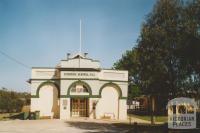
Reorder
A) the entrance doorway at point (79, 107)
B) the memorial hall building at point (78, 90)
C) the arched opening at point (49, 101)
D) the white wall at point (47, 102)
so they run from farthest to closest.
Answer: the entrance doorway at point (79, 107)
the arched opening at point (49, 101)
the white wall at point (47, 102)
the memorial hall building at point (78, 90)

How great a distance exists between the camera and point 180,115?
947 inches

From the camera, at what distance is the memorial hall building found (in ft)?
138

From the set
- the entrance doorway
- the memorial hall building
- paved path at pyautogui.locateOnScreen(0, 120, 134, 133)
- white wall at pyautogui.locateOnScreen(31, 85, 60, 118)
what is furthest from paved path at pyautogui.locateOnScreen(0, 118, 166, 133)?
white wall at pyautogui.locateOnScreen(31, 85, 60, 118)

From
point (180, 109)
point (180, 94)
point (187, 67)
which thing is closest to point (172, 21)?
point (187, 67)

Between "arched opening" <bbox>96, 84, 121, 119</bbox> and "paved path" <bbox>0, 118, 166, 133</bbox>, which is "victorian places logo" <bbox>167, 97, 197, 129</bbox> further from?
"arched opening" <bbox>96, 84, 121, 119</bbox>

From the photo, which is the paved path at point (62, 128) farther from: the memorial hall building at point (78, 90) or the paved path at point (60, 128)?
the memorial hall building at point (78, 90)

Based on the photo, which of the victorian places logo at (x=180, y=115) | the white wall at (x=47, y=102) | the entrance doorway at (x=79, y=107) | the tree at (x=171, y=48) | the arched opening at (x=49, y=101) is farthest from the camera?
the entrance doorway at (x=79, y=107)

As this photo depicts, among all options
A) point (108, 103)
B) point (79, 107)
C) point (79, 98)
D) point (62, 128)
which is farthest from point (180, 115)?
point (79, 107)

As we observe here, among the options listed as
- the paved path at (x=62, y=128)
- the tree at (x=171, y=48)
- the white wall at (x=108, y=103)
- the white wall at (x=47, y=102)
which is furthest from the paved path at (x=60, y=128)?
the white wall at (x=47, y=102)

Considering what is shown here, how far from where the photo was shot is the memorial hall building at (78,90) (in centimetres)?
4194

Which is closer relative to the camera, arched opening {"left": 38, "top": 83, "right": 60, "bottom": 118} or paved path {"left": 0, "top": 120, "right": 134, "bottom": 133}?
paved path {"left": 0, "top": 120, "right": 134, "bottom": 133}

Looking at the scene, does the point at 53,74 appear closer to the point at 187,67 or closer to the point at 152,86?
the point at 152,86

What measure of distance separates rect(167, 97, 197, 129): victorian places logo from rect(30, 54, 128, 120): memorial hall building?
17369 millimetres

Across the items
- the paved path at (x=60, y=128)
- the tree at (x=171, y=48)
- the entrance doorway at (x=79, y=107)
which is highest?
the tree at (x=171, y=48)
